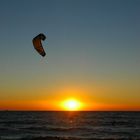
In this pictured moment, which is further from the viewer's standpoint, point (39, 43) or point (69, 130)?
point (69, 130)

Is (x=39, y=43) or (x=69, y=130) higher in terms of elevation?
(x=39, y=43)

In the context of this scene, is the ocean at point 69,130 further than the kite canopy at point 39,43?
Yes

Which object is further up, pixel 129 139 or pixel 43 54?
pixel 43 54

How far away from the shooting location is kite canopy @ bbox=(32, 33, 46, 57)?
14.1 m

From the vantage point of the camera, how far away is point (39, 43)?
568 inches

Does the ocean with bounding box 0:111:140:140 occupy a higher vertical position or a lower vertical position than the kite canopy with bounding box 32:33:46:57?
lower

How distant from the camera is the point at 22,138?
33719 mm

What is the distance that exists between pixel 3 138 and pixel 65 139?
5825 millimetres

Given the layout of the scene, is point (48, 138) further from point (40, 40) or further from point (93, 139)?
point (40, 40)

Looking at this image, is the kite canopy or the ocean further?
the ocean

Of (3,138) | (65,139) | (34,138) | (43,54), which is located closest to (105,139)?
(65,139)

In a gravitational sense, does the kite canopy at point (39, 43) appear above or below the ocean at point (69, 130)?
above

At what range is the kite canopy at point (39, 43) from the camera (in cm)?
1412

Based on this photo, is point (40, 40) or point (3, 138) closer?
point (40, 40)
